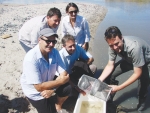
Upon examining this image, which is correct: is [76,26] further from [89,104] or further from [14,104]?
[14,104]

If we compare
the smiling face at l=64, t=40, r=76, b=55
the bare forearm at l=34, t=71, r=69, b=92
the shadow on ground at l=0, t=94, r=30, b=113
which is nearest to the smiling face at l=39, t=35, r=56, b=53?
the bare forearm at l=34, t=71, r=69, b=92

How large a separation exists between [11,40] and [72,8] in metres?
4.09

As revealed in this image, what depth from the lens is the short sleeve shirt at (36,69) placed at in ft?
8.07

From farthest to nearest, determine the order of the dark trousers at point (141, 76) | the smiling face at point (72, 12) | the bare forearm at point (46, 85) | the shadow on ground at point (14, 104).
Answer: the smiling face at point (72, 12) → the shadow on ground at point (14, 104) → the dark trousers at point (141, 76) → the bare forearm at point (46, 85)

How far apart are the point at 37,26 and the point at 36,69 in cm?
111

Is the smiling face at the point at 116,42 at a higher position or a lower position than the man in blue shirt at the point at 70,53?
higher

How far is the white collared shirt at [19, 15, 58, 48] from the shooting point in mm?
3279

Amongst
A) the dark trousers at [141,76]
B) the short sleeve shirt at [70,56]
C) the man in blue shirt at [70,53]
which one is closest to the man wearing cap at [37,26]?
the man in blue shirt at [70,53]

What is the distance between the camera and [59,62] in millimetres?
2869

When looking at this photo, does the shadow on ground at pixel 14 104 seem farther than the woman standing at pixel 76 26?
No

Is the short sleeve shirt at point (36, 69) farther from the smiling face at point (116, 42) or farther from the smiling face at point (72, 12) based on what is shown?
the smiling face at point (72, 12)

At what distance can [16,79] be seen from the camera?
4.25m

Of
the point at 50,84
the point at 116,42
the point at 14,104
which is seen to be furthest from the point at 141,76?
the point at 14,104

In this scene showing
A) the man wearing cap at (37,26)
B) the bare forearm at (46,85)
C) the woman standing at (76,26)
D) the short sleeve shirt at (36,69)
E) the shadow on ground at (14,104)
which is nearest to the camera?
the short sleeve shirt at (36,69)
